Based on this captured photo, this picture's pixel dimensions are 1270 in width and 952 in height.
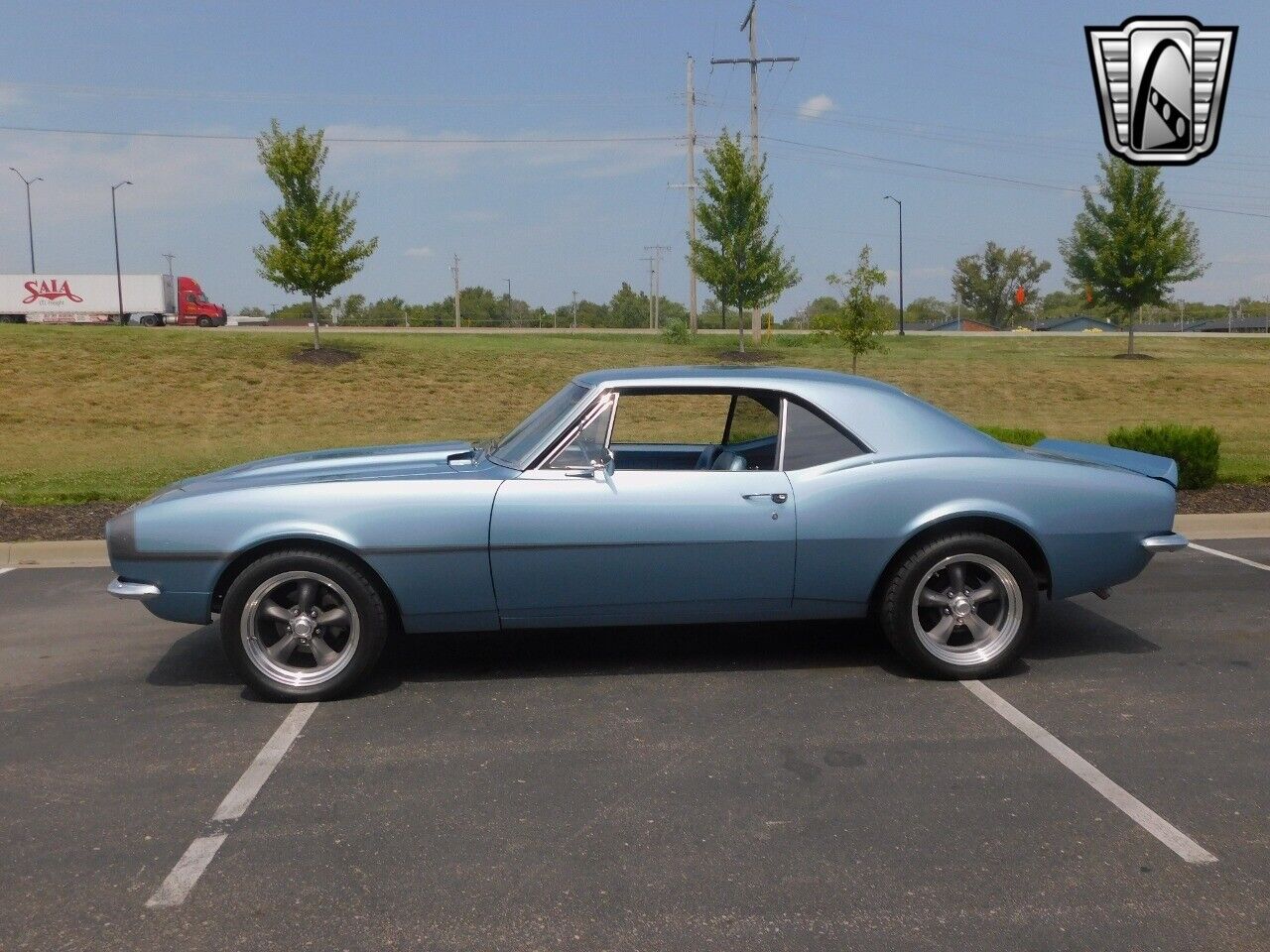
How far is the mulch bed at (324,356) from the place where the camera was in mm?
28203

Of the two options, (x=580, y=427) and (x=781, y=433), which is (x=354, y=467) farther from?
(x=781, y=433)

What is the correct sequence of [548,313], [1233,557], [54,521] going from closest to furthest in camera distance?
[1233,557]
[54,521]
[548,313]

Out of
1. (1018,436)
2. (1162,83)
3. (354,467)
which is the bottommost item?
(1018,436)

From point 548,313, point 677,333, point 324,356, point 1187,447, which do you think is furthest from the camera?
point 548,313

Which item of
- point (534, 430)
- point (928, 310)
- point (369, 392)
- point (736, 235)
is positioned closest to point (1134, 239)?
point (736, 235)

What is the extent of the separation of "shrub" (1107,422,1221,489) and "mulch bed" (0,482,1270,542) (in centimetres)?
14

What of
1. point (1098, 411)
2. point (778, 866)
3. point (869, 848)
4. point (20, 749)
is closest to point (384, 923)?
point (778, 866)

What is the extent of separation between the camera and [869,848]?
3.62 meters

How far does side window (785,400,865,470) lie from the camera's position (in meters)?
5.27

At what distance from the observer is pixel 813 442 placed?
5.30 meters

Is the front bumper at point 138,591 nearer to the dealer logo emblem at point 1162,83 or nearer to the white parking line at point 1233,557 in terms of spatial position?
the white parking line at point 1233,557

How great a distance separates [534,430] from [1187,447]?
7.64m

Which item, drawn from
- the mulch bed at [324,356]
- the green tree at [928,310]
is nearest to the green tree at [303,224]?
the mulch bed at [324,356]

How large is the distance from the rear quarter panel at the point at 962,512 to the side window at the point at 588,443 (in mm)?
907
